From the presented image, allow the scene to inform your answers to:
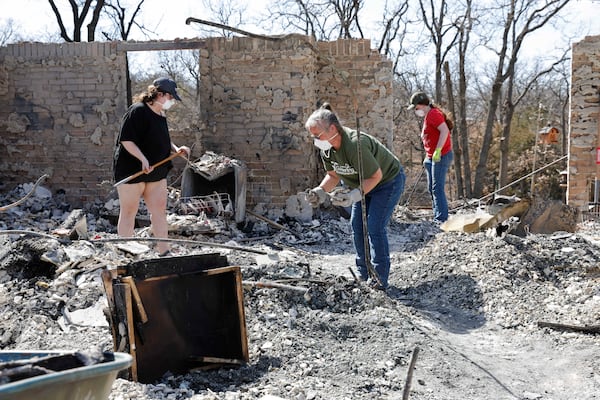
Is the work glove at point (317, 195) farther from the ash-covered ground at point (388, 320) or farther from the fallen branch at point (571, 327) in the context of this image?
the fallen branch at point (571, 327)

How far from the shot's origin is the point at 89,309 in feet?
13.6

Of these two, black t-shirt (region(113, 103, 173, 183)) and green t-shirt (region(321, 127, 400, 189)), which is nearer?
green t-shirt (region(321, 127, 400, 189))

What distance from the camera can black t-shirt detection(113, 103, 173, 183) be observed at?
16.8ft

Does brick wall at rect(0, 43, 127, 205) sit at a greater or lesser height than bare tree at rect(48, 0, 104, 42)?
lesser

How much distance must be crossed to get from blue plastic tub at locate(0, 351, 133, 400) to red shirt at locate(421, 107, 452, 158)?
568 centimetres

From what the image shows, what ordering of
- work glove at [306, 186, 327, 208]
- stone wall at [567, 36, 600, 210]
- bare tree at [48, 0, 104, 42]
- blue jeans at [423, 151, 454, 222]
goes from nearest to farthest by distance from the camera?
1. work glove at [306, 186, 327, 208]
2. blue jeans at [423, 151, 454, 222]
3. stone wall at [567, 36, 600, 210]
4. bare tree at [48, 0, 104, 42]

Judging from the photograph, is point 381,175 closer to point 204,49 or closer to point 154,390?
point 154,390

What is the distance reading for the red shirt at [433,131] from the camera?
724 cm

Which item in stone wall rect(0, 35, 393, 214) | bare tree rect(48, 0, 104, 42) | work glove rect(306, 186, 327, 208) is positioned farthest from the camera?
bare tree rect(48, 0, 104, 42)

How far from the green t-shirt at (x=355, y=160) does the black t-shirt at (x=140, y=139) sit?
1.40 meters

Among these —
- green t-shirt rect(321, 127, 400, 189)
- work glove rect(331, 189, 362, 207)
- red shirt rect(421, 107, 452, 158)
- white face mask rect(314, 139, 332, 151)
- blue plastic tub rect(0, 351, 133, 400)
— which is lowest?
blue plastic tub rect(0, 351, 133, 400)

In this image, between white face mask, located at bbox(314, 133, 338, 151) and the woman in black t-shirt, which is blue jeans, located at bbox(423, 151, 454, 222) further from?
the woman in black t-shirt

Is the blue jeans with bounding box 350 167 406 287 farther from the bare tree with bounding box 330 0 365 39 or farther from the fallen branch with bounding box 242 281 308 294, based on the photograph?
the bare tree with bounding box 330 0 365 39

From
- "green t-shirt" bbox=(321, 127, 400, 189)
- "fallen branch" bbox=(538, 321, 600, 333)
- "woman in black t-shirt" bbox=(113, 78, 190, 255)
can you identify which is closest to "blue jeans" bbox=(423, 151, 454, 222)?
"green t-shirt" bbox=(321, 127, 400, 189)
